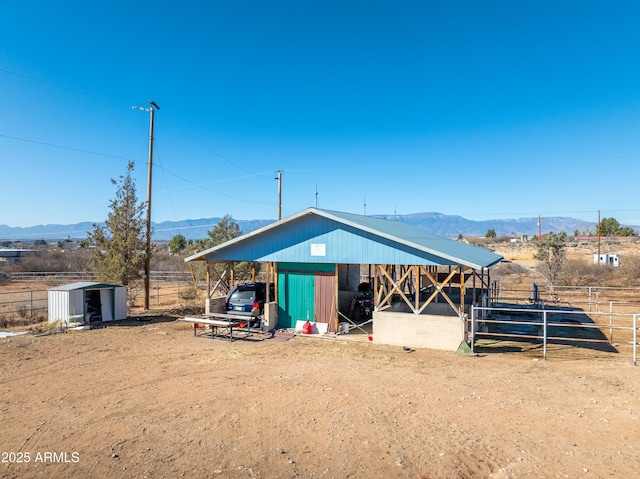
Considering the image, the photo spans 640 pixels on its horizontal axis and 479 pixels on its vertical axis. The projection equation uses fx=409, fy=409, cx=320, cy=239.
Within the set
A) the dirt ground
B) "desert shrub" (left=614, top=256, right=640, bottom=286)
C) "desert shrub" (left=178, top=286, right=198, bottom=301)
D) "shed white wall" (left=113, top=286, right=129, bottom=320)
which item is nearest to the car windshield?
the dirt ground

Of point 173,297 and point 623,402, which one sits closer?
point 623,402

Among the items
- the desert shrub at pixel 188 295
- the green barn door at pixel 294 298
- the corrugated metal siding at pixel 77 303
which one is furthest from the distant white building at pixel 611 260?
the corrugated metal siding at pixel 77 303

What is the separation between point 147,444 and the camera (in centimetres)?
625

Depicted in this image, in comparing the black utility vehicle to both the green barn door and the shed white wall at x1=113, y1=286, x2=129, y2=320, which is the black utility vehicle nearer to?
the green barn door

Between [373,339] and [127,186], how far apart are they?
14.3 m

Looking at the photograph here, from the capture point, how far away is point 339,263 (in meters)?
14.7

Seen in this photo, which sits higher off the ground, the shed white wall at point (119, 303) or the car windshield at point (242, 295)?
the car windshield at point (242, 295)

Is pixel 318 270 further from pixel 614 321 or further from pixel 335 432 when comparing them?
pixel 614 321

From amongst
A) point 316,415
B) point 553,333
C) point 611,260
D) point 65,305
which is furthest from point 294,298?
point 611,260

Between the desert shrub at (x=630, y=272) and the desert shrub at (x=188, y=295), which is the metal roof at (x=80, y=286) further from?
the desert shrub at (x=630, y=272)

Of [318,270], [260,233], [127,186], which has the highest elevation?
[127,186]

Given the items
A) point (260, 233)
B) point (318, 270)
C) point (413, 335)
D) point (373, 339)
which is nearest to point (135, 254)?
point (260, 233)

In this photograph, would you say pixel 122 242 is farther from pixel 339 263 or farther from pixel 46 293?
pixel 46 293

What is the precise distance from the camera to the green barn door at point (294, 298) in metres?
15.4
